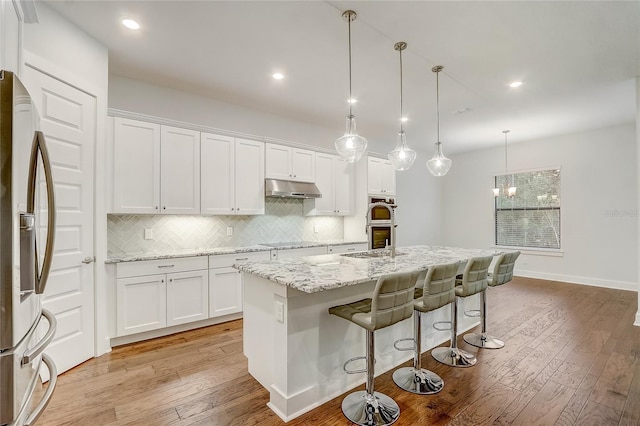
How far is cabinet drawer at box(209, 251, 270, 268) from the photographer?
3.56 m

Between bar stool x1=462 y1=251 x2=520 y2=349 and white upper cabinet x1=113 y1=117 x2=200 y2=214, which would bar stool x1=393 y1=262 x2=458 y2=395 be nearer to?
bar stool x1=462 y1=251 x2=520 y2=349

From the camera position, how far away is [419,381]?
229 cm

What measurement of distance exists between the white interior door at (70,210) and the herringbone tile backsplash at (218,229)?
0.74 m

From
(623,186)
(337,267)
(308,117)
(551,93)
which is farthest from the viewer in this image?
(623,186)

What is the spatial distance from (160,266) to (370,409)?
250cm

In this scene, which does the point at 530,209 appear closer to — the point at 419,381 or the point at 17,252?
the point at 419,381

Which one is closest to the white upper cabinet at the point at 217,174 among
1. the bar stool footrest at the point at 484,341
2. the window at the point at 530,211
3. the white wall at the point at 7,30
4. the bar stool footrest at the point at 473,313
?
the white wall at the point at 7,30

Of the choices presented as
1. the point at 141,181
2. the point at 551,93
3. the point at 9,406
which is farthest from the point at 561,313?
the point at 141,181

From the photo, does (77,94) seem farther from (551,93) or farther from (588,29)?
(551,93)

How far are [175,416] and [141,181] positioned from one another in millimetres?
2398

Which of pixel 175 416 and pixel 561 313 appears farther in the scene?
pixel 561 313

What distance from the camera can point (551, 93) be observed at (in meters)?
4.01

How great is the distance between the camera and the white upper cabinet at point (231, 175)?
3796mm

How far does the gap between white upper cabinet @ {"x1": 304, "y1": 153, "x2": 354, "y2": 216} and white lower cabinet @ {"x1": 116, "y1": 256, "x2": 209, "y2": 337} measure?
6.79 feet
